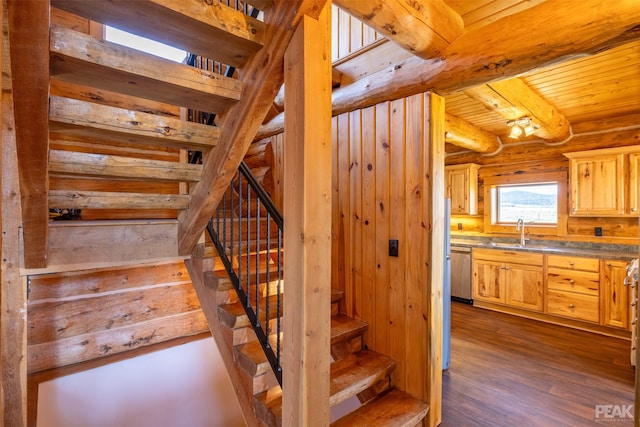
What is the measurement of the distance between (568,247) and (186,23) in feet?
17.0

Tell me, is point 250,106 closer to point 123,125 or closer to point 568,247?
point 123,125

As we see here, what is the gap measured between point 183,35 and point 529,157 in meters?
5.10

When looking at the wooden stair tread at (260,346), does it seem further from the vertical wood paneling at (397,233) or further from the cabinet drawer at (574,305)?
the cabinet drawer at (574,305)

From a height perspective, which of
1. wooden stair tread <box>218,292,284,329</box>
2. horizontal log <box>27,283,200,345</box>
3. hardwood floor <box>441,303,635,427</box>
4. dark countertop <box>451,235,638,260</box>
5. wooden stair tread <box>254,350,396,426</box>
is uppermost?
dark countertop <box>451,235,638,260</box>

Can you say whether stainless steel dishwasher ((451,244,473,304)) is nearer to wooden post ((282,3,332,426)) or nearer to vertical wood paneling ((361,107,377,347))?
vertical wood paneling ((361,107,377,347))

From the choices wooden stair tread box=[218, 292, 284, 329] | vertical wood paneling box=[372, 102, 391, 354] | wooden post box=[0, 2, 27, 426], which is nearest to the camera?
wooden post box=[0, 2, 27, 426]

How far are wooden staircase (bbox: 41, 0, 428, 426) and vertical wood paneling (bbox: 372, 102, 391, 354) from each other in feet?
0.53

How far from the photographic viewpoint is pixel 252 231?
330 cm

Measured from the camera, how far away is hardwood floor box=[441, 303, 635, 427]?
2291 millimetres

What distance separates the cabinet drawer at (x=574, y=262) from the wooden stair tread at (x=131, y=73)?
171 inches

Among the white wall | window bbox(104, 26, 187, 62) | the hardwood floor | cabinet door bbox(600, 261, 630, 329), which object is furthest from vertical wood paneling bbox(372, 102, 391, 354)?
cabinet door bbox(600, 261, 630, 329)

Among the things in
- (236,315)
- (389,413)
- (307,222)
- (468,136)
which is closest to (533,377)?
(389,413)

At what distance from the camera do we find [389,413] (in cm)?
207

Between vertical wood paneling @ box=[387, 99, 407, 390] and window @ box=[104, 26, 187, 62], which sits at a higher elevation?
window @ box=[104, 26, 187, 62]
